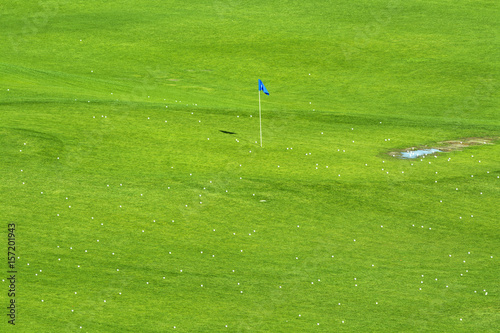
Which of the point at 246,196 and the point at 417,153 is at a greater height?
the point at 246,196

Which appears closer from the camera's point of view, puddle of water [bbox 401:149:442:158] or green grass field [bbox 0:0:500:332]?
green grass field [bbox 0:0:500:332]

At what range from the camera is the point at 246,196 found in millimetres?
25766

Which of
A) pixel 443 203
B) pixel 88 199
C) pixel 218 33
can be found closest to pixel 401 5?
pixel 218 33

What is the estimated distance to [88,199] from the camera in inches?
982

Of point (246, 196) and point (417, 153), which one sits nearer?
point (246, 196)

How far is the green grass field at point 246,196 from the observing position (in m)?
20.0

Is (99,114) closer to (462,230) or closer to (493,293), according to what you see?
(462,230)

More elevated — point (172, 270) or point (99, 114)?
point (99, 114)

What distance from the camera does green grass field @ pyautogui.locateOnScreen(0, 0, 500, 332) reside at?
1995cm

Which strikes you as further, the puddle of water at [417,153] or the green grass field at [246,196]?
the puddle of water at [417,153]

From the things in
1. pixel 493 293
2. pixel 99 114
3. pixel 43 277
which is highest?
pixel 99 114

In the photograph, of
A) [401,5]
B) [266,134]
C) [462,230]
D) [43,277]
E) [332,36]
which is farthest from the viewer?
[401,5]

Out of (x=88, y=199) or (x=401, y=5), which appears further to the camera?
(x=401, y=5)

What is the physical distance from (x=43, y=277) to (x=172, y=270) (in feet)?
11.9
